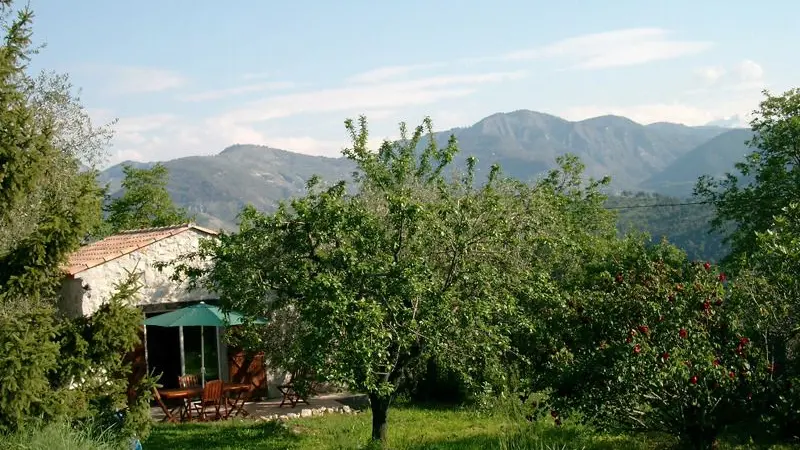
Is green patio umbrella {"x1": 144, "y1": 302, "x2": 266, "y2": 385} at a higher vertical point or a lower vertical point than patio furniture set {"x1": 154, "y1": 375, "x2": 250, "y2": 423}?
higher

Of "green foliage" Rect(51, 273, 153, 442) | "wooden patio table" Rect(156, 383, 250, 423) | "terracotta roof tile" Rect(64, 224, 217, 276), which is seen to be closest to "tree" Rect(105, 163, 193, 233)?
"terracotta roof tile" Rect(64, 224, 217, 276)

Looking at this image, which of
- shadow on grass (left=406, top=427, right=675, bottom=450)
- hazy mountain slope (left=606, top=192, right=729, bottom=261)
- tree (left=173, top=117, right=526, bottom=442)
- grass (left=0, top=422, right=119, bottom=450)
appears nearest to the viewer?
grass (left=0, top=422, right=119, bottom=450)

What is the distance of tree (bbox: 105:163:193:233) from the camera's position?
34.7 m

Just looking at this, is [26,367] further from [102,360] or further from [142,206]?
[142,206]

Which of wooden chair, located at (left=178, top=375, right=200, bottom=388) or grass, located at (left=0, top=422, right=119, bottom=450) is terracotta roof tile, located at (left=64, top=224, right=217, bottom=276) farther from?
grass, located at (left=0, top=422, right=119, bottom=450)

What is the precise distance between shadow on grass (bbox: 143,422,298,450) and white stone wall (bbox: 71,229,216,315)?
3.22 m

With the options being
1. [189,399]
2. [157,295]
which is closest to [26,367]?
[189,399]

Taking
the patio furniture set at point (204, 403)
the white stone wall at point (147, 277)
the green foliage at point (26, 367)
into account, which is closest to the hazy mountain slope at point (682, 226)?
the white stone wall at point (147, 277)

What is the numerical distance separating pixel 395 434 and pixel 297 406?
469 centimetres

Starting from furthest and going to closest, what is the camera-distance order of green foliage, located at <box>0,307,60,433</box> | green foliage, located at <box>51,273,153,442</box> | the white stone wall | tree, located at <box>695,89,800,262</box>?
tree, located at <box>695,89,800,262</box>, the white stone wall, green foliage, located at <box>51,273,153,442</box>, green foliage, located at <box>0,307,60,433</box>

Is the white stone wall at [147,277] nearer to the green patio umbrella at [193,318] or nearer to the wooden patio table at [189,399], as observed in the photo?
the green patio umbrella at [193,318]

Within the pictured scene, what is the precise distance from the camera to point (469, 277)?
443 inches

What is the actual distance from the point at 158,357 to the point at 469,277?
1007cm

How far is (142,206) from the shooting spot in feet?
115
